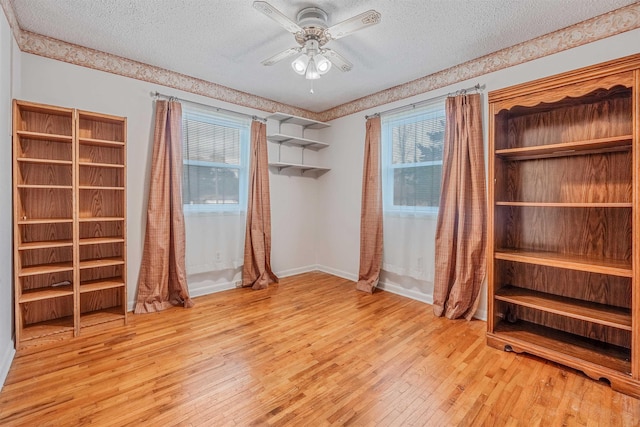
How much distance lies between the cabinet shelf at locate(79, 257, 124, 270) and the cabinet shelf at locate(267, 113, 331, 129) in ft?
7.99

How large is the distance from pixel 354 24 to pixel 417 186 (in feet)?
6.39

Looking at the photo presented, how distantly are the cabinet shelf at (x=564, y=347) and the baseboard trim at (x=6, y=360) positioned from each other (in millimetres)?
3390

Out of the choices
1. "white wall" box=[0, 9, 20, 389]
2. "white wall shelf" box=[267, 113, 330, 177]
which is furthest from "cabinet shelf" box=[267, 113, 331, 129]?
"white wall" box=[0, 9, 20, 389]

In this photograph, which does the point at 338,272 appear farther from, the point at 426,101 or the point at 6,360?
the point at 6,360

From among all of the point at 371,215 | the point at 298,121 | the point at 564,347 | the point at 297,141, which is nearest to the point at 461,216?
the point at 371,215

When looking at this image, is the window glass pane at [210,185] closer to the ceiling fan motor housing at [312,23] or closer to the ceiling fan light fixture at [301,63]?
the ceiling fan light fixture at [301,63]

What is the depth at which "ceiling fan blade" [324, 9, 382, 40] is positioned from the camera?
5.80 ft

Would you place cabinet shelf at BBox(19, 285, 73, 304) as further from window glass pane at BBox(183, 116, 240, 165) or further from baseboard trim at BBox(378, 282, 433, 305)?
baseboard trim at BBox(378, 282, 433, 305)

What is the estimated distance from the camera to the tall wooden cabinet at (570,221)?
185 cm

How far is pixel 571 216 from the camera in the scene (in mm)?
2299

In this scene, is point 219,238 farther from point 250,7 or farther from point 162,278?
point 250,7

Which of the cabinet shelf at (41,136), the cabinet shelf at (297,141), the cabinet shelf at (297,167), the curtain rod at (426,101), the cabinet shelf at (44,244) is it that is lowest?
the cabinet shelf at (44,244)

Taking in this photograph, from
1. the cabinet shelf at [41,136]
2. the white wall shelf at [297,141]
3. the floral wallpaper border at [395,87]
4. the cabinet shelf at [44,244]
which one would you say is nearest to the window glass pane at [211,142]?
the floral wallpaper border at [395,87]

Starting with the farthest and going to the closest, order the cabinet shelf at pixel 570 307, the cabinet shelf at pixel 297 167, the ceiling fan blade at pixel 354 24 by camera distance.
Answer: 1. the cabinet shelf at pixel 297 167
2. the cabinet shelf at pixel 570 307
3. the ceiling fan blade at pixel 354 24
